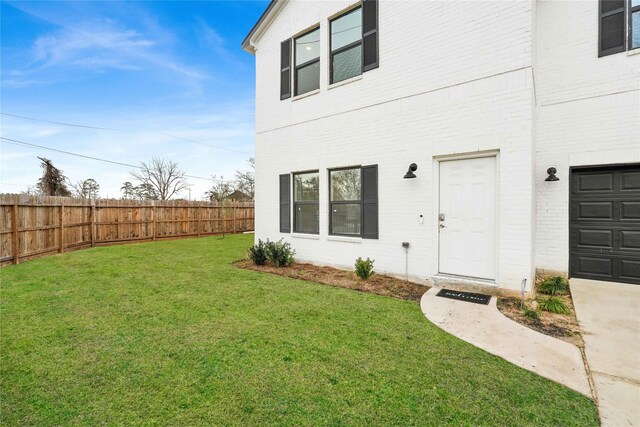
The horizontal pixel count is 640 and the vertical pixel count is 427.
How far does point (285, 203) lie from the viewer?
7.29 metres

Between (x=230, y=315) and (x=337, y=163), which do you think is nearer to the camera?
(x=230, y=315)

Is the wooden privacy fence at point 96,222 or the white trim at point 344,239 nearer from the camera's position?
the white trim at point 344,239

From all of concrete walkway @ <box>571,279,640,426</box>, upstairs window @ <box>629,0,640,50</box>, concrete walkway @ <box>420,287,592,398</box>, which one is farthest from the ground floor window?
upstairs window @ <box>629,0,640,50</box>

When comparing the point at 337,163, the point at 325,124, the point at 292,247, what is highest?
the point at 325,124

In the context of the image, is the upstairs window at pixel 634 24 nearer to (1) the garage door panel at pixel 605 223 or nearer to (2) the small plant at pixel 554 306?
(1) the garage door panel at pixel 605 223

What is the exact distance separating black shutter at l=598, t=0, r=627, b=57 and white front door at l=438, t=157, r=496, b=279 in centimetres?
319

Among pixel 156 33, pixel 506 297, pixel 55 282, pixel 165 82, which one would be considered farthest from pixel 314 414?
pixel 165 82

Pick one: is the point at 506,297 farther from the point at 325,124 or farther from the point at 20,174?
the point at 20,174

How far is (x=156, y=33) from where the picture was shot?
12.8 meters

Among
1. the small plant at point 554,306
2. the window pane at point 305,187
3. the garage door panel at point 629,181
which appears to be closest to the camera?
the small plant at point 554,306

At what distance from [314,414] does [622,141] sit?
21.9ft

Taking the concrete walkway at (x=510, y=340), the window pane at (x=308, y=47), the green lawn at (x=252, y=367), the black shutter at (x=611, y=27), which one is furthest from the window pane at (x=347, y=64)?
the concrete walkway at (x=510, y=340)

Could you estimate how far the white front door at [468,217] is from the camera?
178 inches

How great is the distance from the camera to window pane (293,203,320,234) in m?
6.79
